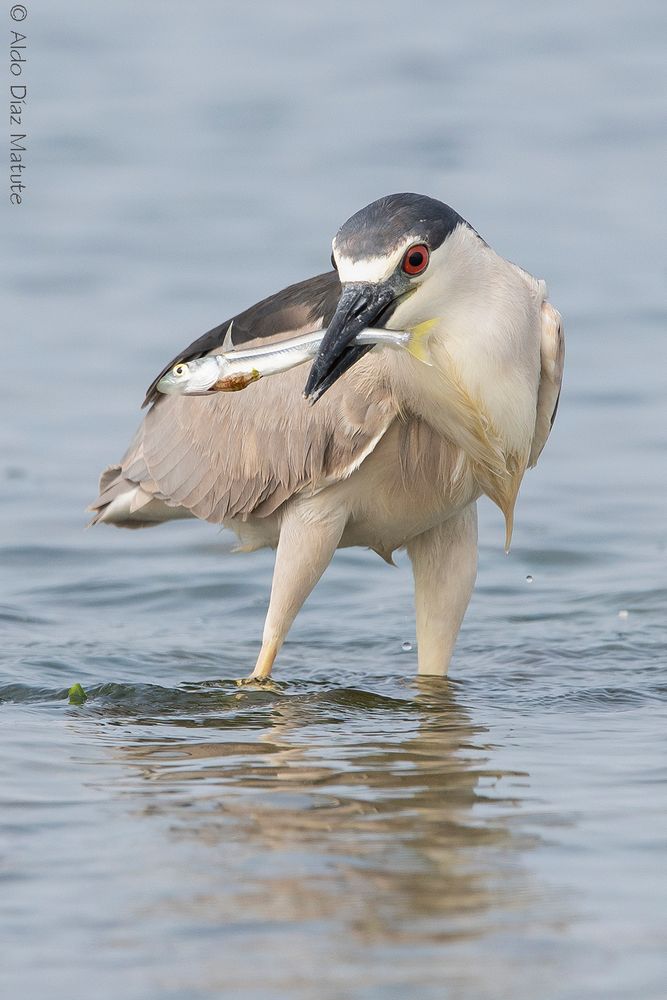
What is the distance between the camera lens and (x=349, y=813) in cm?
419

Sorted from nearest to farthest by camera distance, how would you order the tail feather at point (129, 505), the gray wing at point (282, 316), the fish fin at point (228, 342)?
the gray wing at point (282, 316), the fish fin at point (228, 342), the tail feather at point (129, 505)

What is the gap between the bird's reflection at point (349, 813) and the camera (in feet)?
11.5

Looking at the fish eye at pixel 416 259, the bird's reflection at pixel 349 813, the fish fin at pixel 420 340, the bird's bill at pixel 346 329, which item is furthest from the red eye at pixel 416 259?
the bird's reflection at pixel 349 813

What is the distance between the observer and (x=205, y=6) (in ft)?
59.4

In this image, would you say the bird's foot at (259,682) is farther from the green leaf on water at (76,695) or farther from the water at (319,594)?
the green leaf on water at (76,695)

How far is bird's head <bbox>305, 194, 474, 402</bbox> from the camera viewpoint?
4645mm

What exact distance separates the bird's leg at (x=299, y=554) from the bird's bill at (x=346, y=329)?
117cm

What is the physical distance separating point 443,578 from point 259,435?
85 cm

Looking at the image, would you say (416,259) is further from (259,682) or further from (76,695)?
(76,695)

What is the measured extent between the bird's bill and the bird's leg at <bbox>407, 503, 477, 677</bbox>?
154 cm

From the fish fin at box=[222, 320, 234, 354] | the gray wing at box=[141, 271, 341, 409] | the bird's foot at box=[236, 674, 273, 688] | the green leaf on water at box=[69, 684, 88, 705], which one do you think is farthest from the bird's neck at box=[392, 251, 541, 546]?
the green leaf on water at box=[69, 684, 88, 705]

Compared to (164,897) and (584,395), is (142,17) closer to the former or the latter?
(584,395)

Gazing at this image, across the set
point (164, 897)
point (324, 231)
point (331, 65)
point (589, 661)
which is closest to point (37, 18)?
point (331, 65)

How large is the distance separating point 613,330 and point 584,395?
108 centimetres
